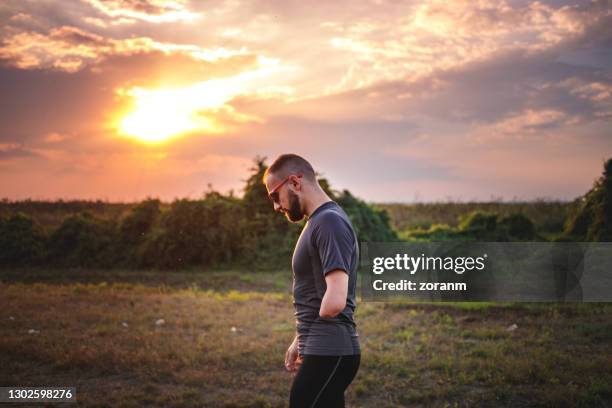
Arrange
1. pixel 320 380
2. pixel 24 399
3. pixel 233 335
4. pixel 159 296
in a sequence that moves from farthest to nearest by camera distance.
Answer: pixel 159 296
pixel 233 335
pixel 24 399
pixel 320 380

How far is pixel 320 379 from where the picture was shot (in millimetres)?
3389

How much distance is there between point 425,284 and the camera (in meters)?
14.0

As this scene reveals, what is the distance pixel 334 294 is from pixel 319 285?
0.23m

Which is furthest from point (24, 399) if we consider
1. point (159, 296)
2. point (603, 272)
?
point (603, 272)

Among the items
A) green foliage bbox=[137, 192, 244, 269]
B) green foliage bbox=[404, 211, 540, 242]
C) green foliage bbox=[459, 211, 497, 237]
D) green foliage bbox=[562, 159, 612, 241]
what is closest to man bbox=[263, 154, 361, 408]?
green foliage bbox=[562, 159, 612, 241]

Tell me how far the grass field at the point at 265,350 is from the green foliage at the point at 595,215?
3252 millimetres

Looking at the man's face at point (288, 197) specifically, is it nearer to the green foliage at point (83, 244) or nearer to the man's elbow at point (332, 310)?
the man's elbow at point (332, 310)

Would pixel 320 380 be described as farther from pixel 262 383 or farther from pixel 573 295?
pixel 573 295

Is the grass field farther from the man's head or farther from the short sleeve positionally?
the short sleeve

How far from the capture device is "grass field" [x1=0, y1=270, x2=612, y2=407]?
23.2ft

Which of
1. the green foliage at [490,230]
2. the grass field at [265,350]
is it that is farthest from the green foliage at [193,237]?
the green foliage at [490,230]

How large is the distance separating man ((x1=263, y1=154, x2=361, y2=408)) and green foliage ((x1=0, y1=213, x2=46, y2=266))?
18484 millimetres

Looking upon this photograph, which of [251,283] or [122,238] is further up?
[122,238]

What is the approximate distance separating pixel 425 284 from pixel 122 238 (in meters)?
11.1
